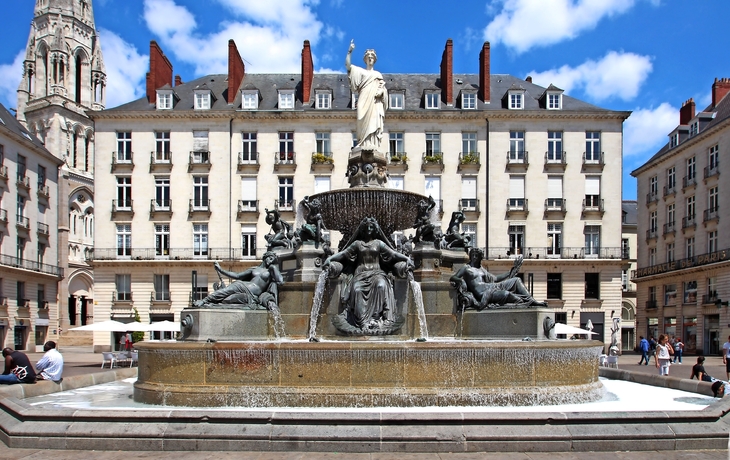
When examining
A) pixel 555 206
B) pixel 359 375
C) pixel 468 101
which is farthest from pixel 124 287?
pixel 359 375

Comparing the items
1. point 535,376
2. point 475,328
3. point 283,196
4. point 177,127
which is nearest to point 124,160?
point 177,127

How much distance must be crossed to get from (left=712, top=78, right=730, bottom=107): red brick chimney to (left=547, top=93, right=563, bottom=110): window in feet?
46.8

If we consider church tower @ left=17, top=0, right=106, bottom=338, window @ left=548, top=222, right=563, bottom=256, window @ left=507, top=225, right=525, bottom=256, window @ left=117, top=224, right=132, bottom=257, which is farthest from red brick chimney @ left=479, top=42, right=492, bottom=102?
church tower @ left=17, top=0, right=106, bottom=338

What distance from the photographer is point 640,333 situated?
57.7m

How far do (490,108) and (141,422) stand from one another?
1775 inches

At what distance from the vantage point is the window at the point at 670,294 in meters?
51.9

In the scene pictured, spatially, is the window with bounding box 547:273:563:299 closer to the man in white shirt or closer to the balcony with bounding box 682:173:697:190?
the balcony with bounding box 682:173:697:190

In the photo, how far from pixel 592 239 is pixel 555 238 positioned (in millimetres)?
2797

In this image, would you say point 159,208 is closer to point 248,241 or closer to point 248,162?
point 248,241

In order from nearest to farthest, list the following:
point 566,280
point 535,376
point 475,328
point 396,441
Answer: point 396,441 < point 535,376 < point 475,328 < point 566,280

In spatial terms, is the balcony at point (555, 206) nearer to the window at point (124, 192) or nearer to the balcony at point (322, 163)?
the balcony at point (322, 163)

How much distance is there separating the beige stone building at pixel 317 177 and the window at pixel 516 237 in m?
0.08

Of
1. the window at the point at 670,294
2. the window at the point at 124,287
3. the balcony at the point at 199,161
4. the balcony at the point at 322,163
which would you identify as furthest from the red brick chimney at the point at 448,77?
the window at the point at 124,287

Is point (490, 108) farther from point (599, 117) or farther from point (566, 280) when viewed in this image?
point (566, 280)
